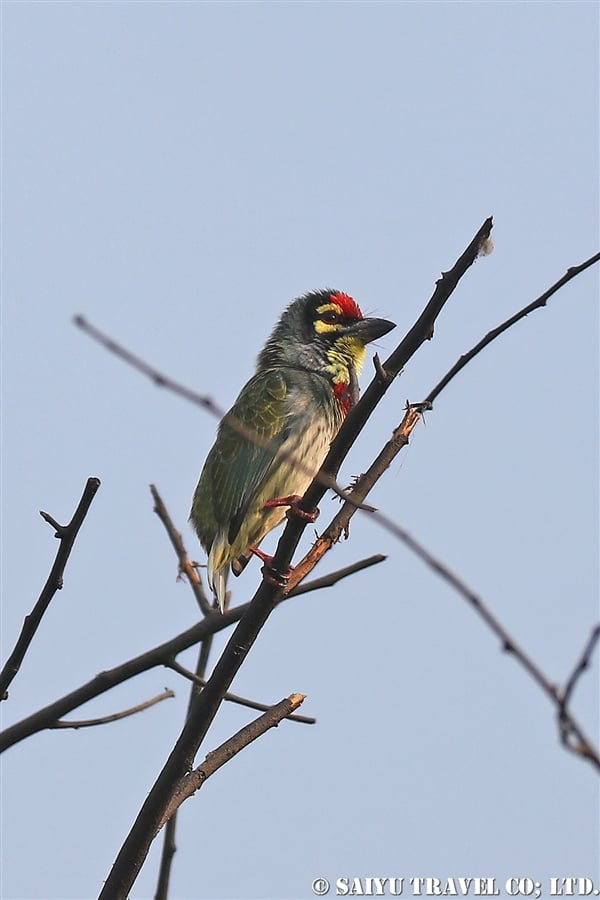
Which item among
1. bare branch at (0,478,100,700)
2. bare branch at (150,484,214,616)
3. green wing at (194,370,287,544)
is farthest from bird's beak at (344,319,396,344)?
Answer: bare branch at (0,478,100,700)

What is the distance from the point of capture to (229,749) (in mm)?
3842

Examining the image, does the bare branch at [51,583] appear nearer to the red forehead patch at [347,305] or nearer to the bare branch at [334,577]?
the bare branch at [334,577]

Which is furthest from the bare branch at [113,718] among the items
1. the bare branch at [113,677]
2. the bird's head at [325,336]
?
the bird's head at [325,336]

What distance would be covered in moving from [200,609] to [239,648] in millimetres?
1267

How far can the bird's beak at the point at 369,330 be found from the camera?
7.07 m

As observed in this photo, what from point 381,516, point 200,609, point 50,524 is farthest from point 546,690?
point 200,609

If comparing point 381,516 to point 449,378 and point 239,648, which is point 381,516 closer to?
point 449,378

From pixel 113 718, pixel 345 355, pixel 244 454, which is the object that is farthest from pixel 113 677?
pixel 345 355

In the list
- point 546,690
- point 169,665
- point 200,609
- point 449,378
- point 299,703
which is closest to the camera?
point 546,690

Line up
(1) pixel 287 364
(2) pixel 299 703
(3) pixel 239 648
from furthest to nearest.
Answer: (1) pixel 287 364 → (2) pixel 299 703 → (3) pixel 239 648

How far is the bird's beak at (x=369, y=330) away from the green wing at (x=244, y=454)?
20.2 inches

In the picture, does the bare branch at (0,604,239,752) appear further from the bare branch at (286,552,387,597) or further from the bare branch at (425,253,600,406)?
the bare branch at (425,253,600,406)

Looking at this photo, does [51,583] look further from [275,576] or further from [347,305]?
[347,305]

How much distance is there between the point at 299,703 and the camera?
4.03m
